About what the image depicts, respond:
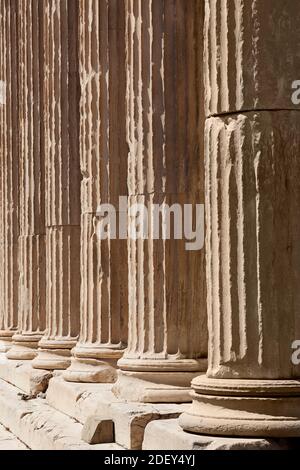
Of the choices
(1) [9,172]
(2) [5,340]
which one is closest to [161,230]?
(2) [5,340]

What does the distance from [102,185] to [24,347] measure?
27.5 feet

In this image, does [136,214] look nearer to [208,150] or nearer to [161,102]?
[161,102]

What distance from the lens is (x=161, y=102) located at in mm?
17078

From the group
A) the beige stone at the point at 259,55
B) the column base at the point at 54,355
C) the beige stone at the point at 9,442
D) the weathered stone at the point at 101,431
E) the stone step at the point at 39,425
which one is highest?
the beige stone at the point at 259,55

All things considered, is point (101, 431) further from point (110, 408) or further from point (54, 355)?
point (54, 355)

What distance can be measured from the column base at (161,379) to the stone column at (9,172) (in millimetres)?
14068

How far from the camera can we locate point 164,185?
16969 mm

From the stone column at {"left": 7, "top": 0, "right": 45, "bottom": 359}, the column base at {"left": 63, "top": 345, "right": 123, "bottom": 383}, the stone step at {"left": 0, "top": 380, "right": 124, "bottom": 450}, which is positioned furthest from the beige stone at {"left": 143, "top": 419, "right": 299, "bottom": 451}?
the stone column at {"left": 7, "top": 0, "right": 45, "bottom": 359}

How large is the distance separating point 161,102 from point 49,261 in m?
7.80

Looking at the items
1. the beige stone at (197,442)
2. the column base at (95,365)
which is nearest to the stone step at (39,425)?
the column base at (95,365)

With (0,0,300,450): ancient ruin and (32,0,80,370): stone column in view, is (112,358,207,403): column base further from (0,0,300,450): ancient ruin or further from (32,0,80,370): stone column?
(32,0,80,370): stone column

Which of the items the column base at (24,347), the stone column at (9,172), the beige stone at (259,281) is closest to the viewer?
the beige stone at (259,281)

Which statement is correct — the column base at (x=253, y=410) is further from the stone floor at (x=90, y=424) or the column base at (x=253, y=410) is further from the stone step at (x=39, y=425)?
the stone step at (x=39, y=425)

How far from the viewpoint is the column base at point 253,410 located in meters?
12.7
